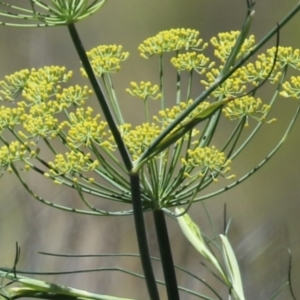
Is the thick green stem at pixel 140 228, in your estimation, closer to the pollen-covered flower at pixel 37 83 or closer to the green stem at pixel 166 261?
the green stem at pixel 166 261

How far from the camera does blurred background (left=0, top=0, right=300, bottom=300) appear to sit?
88cm

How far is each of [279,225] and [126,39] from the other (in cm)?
47

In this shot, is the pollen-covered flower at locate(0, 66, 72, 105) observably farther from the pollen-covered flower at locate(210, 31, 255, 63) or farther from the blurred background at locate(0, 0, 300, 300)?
the blurred background at locate(0, 0, 300, 300)

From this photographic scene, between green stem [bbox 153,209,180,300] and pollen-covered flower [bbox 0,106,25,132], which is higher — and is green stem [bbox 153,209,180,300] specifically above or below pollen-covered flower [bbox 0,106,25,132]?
below

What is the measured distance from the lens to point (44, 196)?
3.10 ft

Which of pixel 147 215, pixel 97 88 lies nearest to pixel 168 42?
pixel 97 88

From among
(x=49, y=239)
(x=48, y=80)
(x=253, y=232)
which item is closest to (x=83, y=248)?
(x=49, y=239)

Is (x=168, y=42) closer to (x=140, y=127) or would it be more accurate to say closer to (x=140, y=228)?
(x=140, y=127)

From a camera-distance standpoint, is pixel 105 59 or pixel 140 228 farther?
pixel 105 59

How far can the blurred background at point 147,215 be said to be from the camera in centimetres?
88

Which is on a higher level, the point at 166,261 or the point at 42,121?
the point at 42,121

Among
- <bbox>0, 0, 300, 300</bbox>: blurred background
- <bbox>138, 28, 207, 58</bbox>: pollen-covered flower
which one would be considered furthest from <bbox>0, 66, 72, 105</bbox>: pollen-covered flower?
<bbox>0, 0, 300, 300</bbox>: blurred background

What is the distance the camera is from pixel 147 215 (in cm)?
93

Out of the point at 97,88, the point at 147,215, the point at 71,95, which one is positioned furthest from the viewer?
the point at 147,215
